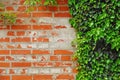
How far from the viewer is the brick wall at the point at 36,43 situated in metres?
2.90

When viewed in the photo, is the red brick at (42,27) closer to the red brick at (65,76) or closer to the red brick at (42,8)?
the red brick at (42,8)

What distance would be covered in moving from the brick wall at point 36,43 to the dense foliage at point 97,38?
0.38ft

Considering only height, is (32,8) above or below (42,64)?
above

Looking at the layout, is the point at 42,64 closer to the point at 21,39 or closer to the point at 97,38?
the point at 21,39

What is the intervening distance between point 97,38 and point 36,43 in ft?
2.05

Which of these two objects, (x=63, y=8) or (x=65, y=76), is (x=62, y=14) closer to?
(x=63, y=8)

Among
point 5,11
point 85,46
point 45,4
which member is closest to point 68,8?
point 45,4

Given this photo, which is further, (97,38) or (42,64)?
(42,64)

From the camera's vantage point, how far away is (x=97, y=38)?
279cm

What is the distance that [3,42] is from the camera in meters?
2.90

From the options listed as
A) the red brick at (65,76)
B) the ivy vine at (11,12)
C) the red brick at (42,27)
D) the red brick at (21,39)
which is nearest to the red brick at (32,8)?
the ivy vine at (11,12)

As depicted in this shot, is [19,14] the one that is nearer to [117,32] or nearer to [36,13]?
[36,13]

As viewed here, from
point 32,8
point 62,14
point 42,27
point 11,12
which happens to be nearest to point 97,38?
point 62,14

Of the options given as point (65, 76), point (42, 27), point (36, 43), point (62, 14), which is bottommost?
point (65, 76)
